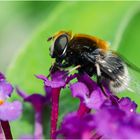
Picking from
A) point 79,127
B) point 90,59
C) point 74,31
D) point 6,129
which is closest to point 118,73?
point 90,59

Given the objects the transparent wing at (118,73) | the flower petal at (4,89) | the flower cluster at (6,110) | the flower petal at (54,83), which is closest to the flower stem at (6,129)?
the flower cluster at (6,110)

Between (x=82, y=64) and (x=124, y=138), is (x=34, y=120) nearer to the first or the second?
(x=82, y=64)

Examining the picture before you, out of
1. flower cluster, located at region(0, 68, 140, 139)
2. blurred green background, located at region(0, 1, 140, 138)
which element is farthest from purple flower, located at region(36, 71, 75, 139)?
blurred green background, located at region(0, 1, 140, 138)

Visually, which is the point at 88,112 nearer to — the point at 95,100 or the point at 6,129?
the point at 95,100

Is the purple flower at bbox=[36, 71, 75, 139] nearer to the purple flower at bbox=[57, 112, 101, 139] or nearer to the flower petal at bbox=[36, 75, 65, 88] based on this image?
the flower petal at bbox=[36, 75, 65, 88]

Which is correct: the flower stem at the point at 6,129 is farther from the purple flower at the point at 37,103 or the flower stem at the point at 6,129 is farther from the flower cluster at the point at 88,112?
the purple flower at the point at 37,103

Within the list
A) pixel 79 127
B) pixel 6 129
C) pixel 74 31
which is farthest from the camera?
pixel 74 31

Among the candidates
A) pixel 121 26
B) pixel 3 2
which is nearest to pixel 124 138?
pixel 121 26
